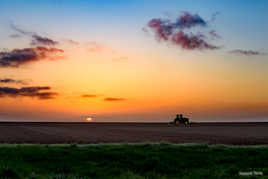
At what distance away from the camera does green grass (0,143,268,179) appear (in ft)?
50.5

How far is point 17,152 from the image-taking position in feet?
66.1

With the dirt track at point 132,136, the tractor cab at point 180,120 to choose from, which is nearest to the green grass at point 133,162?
the dirt track at point 132,136

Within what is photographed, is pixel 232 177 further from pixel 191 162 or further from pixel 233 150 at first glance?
pixel 233 150

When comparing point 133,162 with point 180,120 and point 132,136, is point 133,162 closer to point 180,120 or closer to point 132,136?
point 132,136

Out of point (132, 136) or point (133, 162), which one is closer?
point (133, 162)

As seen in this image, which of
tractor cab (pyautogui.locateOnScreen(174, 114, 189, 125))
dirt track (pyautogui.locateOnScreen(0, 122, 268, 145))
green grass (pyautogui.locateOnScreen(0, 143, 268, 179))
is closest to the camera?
green grass (pyautogui.locateOnScreen(0, 143, 268, 179))

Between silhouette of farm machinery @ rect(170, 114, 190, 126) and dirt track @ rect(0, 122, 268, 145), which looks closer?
dirt track @ rect(0, 122, 268, 145)

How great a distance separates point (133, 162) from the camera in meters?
18.6

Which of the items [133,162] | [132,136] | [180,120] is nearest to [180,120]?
[180,120]

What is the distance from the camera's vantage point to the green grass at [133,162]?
15406mm

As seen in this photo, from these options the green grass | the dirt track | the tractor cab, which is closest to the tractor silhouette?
the tractor cab

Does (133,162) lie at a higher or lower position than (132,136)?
higher

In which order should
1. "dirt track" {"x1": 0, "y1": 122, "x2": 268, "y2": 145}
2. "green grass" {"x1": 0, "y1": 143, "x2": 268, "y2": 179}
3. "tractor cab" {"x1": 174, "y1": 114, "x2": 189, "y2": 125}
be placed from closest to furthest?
"green grass" {"x1": 0, "y1": 143, "x2": 268, "y2": 179}, "dirt track" {"x1": 0, "y1": 122, "x2": 268, "y2": 145}, "tractor cab" {"x1": 174, "y1": 114, "x2": 189, "y2": 125}

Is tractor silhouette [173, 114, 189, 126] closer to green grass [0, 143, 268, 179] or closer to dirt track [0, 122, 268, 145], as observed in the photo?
dirt track [0, 122, 268, 145]
